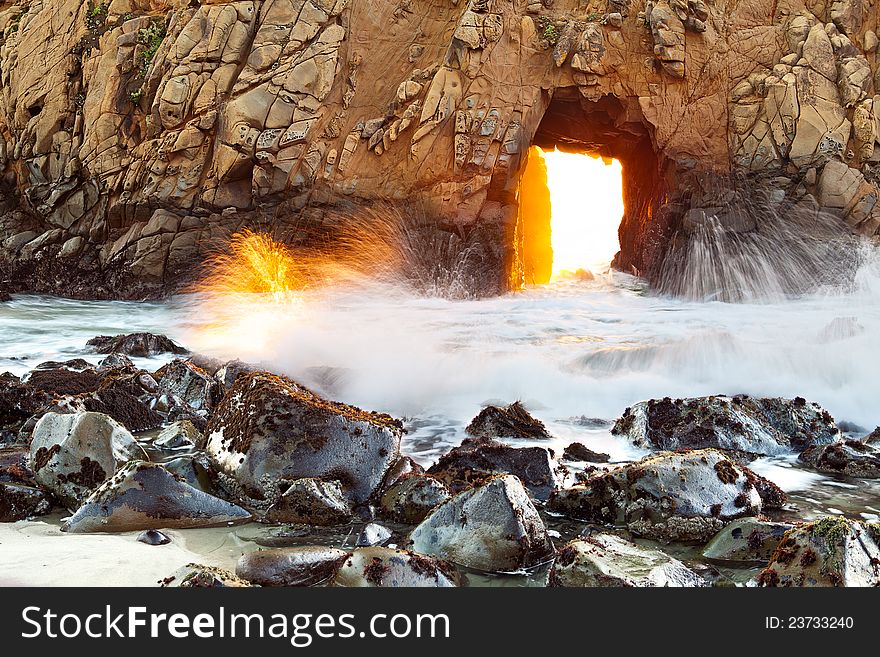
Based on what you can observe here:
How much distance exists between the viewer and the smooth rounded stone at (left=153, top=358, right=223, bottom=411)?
26.6 feet

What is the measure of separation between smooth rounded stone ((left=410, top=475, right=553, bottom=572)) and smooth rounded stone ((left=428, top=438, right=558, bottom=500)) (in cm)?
88

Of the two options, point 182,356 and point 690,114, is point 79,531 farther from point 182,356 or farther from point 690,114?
point 690,114

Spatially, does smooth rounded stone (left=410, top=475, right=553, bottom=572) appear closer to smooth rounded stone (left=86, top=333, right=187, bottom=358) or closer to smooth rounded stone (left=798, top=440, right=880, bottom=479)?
smooth rounded stone (left=798, top=440, right=880, bottom=479)

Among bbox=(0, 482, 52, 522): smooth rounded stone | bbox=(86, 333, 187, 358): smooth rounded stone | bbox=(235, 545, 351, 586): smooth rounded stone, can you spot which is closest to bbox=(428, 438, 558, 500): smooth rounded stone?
bbox=(235, 545, 351, 586): smooth rounded stone

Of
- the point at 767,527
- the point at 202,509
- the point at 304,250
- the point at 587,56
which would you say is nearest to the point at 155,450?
the point at 202,509

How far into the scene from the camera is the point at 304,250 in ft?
61.3

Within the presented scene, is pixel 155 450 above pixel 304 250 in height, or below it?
below

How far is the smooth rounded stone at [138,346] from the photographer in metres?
11.8

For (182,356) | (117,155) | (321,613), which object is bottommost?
(182,356)

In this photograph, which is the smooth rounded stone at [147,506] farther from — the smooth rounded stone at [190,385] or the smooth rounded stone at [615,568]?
the smooth rounded stone at [190,385]

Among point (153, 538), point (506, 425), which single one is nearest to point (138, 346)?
point (506, 425)

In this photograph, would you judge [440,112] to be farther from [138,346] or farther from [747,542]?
[747,542]

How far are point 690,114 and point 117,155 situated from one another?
1382 cm

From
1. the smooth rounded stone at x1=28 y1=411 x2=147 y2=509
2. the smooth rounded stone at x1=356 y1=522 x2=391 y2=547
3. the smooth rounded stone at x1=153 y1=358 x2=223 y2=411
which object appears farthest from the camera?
the smooth rounded stone at x1=153 y1=358 x2=223 y2=411
